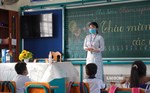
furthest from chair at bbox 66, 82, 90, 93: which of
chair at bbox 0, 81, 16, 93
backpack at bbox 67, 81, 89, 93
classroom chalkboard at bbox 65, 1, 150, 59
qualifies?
classroom chalkboard at bbox 65, 1, 150, 59

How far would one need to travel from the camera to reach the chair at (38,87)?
3.43 meters

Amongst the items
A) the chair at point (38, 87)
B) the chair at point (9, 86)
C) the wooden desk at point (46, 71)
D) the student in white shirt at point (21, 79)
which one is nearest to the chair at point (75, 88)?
the chair at point (38, 87)

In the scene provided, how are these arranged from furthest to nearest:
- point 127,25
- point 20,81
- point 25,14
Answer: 1. point 25,14
2. point 127,25
3. point 20,81

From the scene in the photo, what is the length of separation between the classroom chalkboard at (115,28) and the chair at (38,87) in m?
3.41

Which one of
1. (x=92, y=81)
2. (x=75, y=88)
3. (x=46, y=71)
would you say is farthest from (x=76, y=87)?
(x=46, y=71)

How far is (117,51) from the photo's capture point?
6.77 metres

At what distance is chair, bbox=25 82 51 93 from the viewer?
3428 millimetres

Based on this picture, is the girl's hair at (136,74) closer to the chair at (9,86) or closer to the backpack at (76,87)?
the backpack at (76,87)

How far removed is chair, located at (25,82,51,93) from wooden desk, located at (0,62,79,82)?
1731mm

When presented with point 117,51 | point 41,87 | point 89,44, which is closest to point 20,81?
point 41,87

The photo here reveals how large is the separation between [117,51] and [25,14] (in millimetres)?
2682

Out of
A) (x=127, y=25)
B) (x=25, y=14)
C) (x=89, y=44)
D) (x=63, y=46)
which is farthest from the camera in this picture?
(x=25, y=14)

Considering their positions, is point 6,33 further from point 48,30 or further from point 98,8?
point 98,8

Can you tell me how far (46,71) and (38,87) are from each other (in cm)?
188
